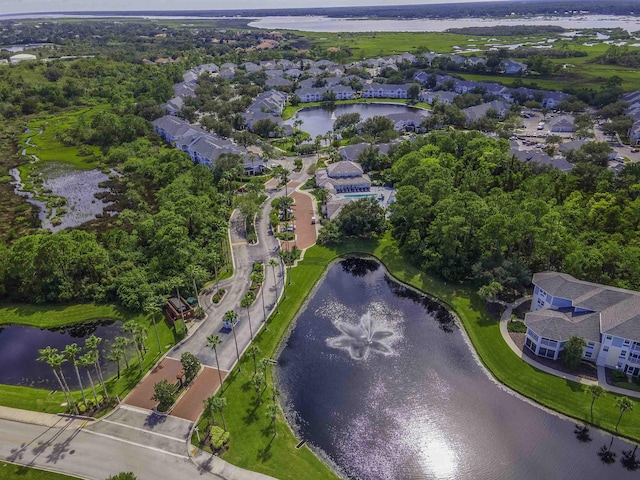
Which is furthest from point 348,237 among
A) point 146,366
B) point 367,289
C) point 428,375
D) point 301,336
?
point 146,366

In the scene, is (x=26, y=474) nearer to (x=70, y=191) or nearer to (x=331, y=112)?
(x=70, y=191)

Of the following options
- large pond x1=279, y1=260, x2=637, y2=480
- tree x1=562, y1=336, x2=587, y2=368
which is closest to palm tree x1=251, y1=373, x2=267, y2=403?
large pond x1=279, y1=260, x2=637, y2=480

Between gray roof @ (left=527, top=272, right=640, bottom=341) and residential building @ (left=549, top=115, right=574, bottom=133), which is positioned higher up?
gray roof @ (left=527, top=272, right=640, bottom=341)

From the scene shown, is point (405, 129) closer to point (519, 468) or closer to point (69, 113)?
point (519, 468)

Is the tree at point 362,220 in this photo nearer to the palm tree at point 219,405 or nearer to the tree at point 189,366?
the tree at point 189,366

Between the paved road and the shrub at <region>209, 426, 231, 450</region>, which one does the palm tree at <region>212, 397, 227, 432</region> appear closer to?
the shrub at <region>209, 426, 231, 450</region>

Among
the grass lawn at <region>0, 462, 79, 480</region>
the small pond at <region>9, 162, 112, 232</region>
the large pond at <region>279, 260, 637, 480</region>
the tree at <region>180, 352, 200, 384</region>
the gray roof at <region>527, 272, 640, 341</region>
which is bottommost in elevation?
the small pond at <region>9, 162, 112, 232</region>

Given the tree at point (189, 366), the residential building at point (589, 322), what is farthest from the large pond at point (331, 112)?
the tree at point (189, 366)
